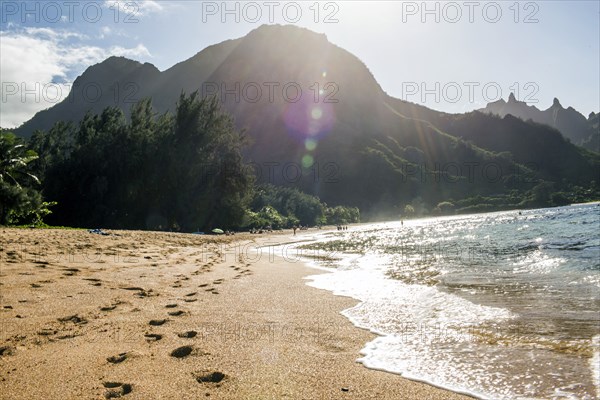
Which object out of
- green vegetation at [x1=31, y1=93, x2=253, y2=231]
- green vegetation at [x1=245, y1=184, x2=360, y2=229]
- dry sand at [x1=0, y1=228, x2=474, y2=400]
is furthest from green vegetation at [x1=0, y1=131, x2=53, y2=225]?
green vegetation at [x1=245, y1=184, x2=360, y2=229]

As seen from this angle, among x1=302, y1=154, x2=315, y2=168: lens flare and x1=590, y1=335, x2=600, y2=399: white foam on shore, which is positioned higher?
x1=302, y1=154, x2=315, y2=168: lens flare

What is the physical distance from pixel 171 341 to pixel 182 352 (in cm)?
48

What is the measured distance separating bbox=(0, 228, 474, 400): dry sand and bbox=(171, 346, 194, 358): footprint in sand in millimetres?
12

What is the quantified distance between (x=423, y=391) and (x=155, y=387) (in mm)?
2568

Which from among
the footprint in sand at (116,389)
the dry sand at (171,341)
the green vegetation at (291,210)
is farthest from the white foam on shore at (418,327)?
the green vegetation at (291,210)

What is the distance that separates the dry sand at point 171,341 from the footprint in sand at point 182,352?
0.04 ft

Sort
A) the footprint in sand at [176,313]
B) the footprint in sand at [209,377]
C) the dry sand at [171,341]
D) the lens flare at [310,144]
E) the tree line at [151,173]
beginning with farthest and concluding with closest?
the lens flare at [310,144], the tree line at [151,173], the footprint in sand at [176,313], the footprint in sand at [209,377], the dry sand at [171,341]

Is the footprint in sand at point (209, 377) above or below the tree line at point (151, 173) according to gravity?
below

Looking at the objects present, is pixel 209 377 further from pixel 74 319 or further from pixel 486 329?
pixel 486 329

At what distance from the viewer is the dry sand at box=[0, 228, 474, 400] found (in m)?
3.41

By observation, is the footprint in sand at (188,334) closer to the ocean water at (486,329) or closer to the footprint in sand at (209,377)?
the footprint in sand at (209,377)

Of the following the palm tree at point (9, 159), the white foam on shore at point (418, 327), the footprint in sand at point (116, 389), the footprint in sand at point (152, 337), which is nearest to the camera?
the footprint in sand at point (116, 389)

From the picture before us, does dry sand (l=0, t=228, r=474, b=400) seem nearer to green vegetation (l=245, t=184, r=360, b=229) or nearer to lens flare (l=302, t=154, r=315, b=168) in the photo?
green vegetation (l=245, t=184, r=360, b=229)

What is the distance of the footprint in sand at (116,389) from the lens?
313cm
